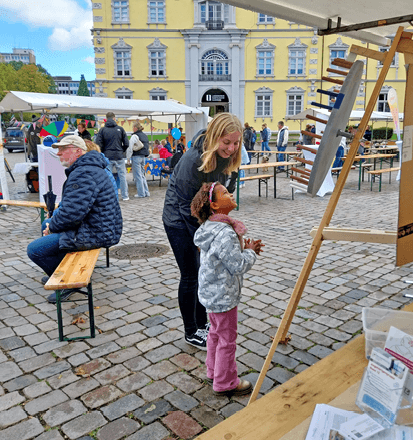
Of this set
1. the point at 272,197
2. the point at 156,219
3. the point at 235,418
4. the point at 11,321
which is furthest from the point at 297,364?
the point at 272,197

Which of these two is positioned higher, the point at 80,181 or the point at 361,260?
the point at 80,181

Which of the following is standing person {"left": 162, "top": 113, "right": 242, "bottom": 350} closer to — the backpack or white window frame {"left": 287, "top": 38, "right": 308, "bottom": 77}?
the backpack

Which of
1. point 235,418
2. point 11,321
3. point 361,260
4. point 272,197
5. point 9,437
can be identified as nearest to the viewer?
point 235,418

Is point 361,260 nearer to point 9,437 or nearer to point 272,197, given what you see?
point 9,437

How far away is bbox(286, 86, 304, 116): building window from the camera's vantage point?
40.1 meters

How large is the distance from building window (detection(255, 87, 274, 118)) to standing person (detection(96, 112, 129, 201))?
3163 cm

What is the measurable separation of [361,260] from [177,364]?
3.47 metres

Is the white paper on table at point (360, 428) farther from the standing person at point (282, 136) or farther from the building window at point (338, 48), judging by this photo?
the building window at point (338, 48)

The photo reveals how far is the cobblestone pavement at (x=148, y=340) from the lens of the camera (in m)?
2.64

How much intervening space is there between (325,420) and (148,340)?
7.41ft

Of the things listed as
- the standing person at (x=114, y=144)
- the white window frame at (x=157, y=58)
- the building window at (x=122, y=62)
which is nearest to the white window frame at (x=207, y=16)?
the white window frame at (x=157, y=58)

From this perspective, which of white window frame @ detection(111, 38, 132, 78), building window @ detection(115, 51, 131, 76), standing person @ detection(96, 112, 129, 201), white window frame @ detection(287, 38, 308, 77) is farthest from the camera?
white window frame @ detection(287, 38, 308, 77)

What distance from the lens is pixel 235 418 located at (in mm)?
1710

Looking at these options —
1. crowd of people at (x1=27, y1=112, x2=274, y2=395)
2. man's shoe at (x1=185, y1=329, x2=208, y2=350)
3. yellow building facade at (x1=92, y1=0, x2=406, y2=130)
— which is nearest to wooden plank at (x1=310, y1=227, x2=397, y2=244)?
crowd of people at (x1=27, y1=112, x2=274, y2=395)
